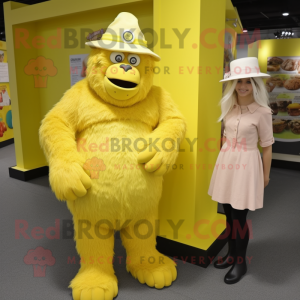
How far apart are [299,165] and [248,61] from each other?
358cm

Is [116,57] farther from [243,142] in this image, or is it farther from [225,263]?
[225,263]

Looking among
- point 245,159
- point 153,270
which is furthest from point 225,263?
point 245,159

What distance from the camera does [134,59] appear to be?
1.87 metres

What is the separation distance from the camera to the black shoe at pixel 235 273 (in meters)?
2.09

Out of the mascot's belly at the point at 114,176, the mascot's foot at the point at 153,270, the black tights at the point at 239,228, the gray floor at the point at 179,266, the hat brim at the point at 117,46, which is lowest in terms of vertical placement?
the gray floor at the point at 179,266

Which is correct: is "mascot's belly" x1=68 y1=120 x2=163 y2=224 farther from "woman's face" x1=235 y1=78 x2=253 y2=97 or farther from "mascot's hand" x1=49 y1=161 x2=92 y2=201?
"woman's face" x1=235 y1=78 x2=253 y2=97

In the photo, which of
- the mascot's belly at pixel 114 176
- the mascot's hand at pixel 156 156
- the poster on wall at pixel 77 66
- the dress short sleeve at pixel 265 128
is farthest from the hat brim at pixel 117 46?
the poster on wall at pixel 77 66

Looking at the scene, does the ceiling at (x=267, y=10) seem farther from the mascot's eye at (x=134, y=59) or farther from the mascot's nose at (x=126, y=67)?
the mascot's nose at (x=126, y=67)

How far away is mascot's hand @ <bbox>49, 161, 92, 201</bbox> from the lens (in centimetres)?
170

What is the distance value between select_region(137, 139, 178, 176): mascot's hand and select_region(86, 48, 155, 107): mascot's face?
30 centimetres

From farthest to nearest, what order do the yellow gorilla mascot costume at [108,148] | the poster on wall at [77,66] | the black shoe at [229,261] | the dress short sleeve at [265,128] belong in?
the poster on wall at [77,66] → the black shoe at [229,261] → the dress short sleeve at [265,128] → the yellow gorilla mascot costume at [108,148]

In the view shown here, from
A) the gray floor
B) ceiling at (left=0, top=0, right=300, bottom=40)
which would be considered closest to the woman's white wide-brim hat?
the gray floor

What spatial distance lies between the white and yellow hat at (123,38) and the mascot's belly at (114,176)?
43 cm

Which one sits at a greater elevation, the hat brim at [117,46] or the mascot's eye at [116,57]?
the hat brim at [117,46]
